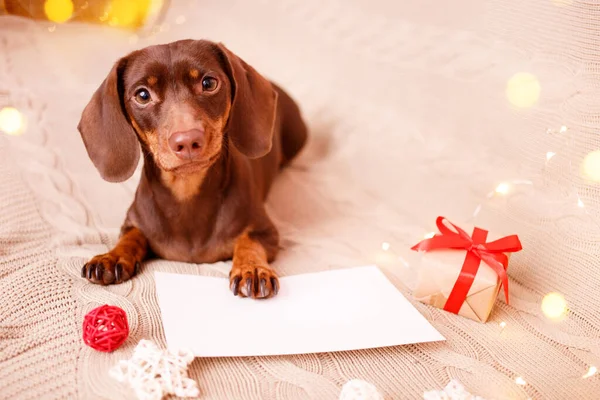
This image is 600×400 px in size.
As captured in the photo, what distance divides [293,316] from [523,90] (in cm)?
103

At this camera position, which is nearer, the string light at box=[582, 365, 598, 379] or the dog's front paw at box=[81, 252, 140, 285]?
the string light at box=[582, 365, 598, 379]

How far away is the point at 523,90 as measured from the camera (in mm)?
1796

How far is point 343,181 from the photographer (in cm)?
243

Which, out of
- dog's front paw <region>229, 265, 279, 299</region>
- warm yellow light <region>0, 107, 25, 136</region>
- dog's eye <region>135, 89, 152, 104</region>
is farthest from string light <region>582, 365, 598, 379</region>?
warm yellow light <region>0, 107, 25, 136</region>

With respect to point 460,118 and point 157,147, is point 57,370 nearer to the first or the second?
point 157,147

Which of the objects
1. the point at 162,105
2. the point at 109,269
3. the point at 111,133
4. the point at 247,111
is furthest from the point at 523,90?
the point at 109,269

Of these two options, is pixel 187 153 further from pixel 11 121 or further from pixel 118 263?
pixel 11 121

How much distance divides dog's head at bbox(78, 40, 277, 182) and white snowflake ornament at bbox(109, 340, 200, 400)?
0.50 m

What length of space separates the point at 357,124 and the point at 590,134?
1.09 metres

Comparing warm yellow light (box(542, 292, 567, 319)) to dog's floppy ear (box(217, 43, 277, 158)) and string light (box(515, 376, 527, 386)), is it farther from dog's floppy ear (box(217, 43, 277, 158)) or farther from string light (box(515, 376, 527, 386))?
dog's floppy ear (box(217, 43, 277, 158))

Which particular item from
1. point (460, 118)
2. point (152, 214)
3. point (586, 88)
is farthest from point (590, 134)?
point (152, 214)

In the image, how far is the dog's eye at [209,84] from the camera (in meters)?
1.62

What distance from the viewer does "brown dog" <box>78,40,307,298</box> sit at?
5.05 feet

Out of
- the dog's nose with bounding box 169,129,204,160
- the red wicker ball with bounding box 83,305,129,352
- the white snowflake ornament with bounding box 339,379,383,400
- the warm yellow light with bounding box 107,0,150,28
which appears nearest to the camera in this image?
the white snowflake ornament with bounding box 339,379,383,400
